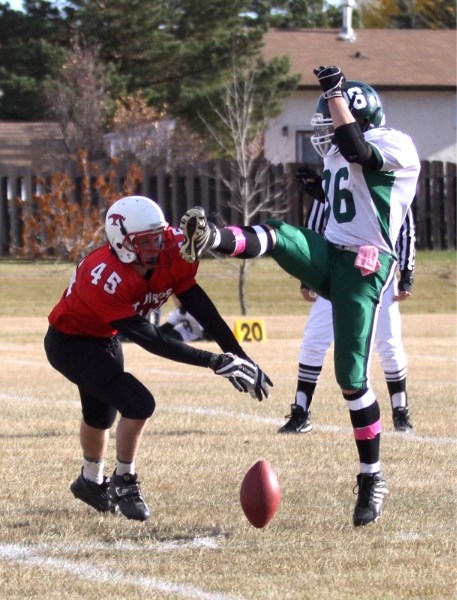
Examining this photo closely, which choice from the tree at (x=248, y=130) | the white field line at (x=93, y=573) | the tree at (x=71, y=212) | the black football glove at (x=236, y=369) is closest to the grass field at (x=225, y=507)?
Result: the white field line at (x=93, y=573)

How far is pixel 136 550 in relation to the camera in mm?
4766

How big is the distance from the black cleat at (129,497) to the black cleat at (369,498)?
933mm

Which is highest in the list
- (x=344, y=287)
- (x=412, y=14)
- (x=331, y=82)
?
(x=412, y=14)

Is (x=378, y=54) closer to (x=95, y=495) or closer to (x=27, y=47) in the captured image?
(x=27, y=47)

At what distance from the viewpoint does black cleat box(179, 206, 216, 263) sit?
190 inches

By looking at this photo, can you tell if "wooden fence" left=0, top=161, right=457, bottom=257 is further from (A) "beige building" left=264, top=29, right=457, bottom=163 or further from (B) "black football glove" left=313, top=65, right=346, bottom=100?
(B) "black football glove" left=313, top=65, right=346, bottom=100

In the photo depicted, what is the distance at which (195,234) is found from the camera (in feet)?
15.9

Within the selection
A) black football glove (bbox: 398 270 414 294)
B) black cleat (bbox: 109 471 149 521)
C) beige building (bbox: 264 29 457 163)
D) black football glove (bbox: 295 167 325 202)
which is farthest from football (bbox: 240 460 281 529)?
beige building (bbox: 264 29 457 163)

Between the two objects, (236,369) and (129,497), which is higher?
(236,369)

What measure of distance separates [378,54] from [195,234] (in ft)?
101

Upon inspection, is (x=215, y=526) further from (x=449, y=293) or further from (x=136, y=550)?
(x=449, y=293)

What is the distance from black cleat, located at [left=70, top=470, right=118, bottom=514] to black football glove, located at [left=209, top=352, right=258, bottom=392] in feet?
3.03

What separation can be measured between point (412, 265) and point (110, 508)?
2.87 meters

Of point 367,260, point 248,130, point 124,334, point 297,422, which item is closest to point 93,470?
point 124,334
